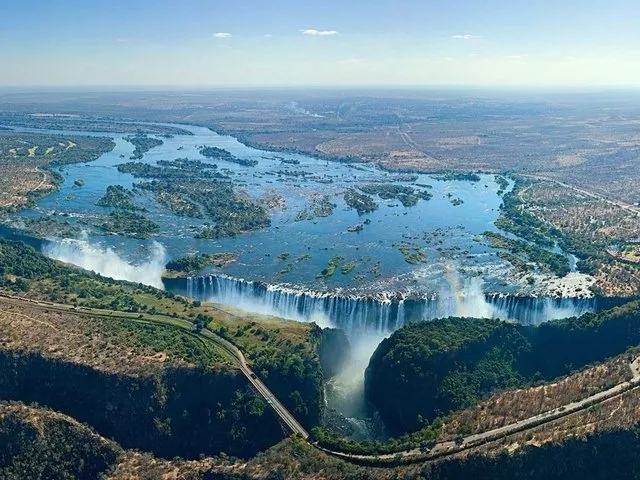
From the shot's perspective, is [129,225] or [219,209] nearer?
[129,225]

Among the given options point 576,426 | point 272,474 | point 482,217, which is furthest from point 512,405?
point 482,217

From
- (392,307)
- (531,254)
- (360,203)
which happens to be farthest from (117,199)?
(531,254)

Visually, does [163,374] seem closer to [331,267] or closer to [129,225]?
[331,267]

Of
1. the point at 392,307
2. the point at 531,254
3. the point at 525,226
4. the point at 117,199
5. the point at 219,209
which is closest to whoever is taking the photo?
the point at 392,307

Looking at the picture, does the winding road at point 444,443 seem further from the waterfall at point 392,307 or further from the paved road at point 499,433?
the waterfall at point 392,307

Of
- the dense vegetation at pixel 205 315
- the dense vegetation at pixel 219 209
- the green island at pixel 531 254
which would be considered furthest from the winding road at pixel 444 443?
the dense vegetation at pixel 219 209
